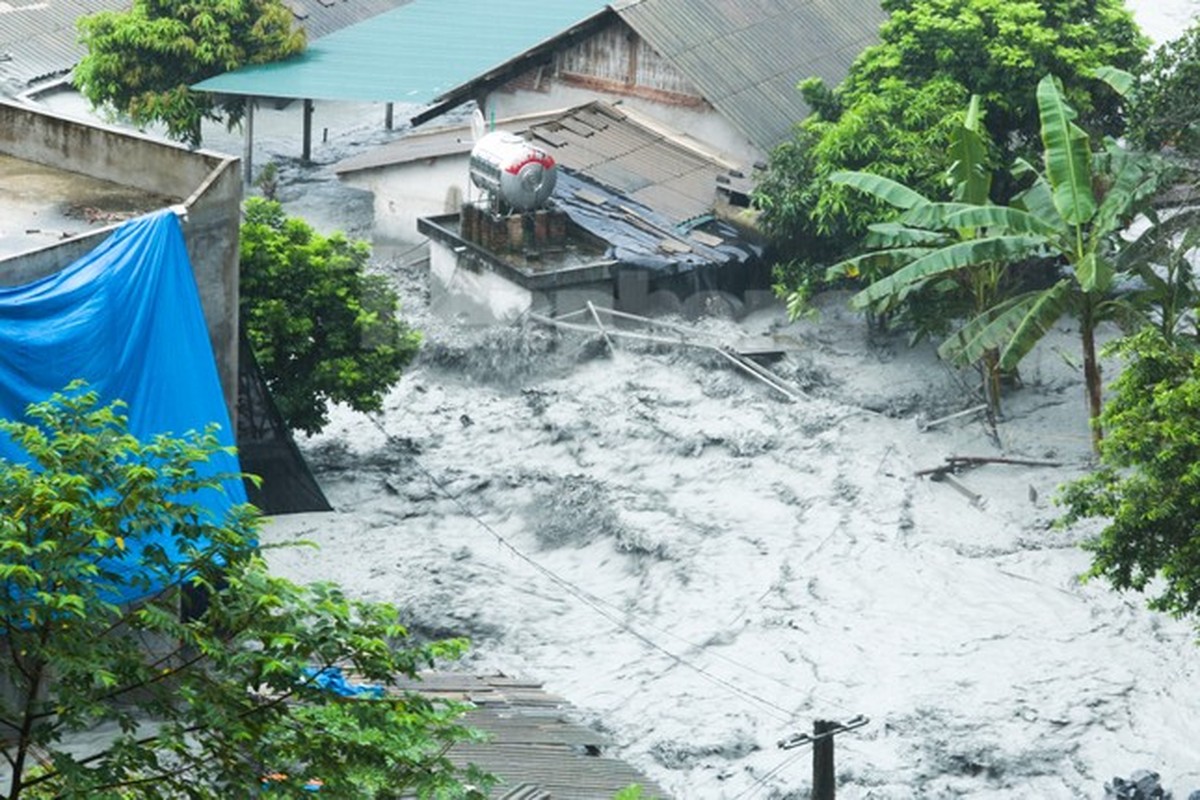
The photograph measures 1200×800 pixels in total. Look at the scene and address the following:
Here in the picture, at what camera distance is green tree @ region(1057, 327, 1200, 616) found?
71.2 feet

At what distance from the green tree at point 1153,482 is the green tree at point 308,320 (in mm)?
10842

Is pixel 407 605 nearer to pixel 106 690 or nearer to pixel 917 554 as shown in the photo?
pixel 917 554

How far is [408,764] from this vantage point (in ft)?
46.1

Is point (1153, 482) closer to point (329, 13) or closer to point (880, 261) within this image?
point (880, 261)

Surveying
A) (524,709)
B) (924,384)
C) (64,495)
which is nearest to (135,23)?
(924,384)

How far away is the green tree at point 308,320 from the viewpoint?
29.5 metres

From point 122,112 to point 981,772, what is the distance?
2277 cm

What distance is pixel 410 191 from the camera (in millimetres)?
37938

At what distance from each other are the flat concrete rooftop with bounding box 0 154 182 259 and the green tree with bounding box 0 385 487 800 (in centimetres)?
1071

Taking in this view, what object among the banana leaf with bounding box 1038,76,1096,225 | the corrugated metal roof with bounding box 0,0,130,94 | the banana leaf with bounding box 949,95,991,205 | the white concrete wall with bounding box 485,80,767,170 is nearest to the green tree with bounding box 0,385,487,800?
the banana leaf with bounding box 1038,76,1096,225

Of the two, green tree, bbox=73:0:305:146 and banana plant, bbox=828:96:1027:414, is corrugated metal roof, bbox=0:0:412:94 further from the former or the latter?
banana plant, bbox=828:96:1027:414

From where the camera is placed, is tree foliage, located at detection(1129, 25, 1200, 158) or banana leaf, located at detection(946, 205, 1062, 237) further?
tree foliage, located at detection(1129, 25, 1200, 158)

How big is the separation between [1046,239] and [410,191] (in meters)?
12.5

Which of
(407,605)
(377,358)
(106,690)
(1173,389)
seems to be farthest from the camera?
(377,358)
